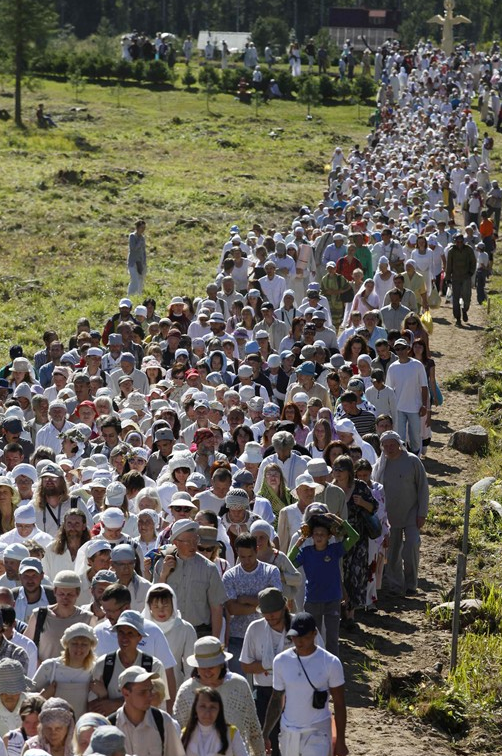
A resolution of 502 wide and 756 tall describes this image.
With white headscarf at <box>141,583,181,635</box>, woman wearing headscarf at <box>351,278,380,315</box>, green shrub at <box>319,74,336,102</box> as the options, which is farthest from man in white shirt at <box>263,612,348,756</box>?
green shrub at <box>319,74,336,102</box>

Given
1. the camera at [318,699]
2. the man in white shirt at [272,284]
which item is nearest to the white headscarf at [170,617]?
the camera at [318,699]

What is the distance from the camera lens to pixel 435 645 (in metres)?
12.5

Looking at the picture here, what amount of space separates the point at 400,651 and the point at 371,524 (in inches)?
43.1

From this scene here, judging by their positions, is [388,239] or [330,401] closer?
[330,401]

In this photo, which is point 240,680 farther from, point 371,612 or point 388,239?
point 388,239

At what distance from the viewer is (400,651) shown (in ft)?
40.8

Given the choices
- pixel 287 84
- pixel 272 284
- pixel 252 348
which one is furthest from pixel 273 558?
pixel 287 84

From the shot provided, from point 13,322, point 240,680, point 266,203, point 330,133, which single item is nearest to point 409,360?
point 240,680

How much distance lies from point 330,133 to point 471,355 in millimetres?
35483

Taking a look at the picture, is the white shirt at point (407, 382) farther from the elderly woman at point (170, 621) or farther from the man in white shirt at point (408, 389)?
the elderly woman at point (170, 621)

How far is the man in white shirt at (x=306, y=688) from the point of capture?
8.48 meters

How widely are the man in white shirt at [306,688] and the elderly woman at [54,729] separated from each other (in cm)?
166

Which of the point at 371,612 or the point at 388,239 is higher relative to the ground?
the point at 388,239

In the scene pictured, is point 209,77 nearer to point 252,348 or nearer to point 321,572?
point 252,348
